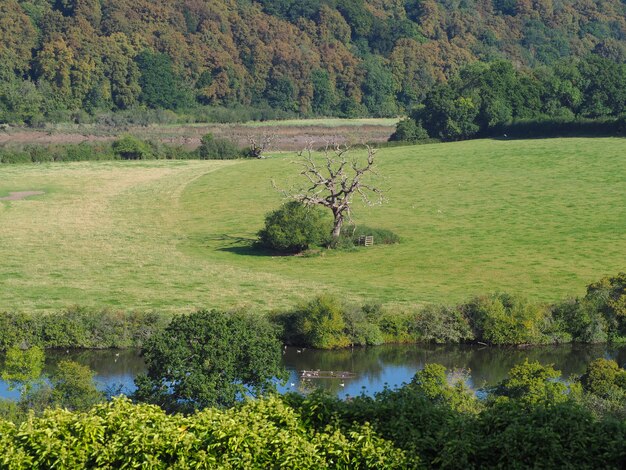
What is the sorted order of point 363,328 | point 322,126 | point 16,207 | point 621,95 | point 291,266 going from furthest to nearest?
point 322,126, point 621,95, point 16,207, point 291,266, point 363,328

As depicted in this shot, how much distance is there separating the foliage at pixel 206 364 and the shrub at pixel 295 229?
2025 cm

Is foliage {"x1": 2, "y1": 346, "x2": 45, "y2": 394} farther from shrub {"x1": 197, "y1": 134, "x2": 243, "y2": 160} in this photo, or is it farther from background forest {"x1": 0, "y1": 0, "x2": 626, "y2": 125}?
background forest {"x1": 0, "y1": 0, "x2": 626, "y2": 125}

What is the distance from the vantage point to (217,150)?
90.8 meters

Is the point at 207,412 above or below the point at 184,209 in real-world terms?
above

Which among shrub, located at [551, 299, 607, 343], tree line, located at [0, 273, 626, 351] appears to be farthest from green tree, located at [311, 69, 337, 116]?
shrub, located at [551, 299, 607, 343]

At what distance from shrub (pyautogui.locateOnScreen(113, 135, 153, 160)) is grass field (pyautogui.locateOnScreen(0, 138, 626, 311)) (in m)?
5.28

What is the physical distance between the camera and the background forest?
11994 cm

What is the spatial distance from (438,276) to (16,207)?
27984mm

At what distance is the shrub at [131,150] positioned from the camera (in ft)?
293

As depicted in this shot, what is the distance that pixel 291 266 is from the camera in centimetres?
4434

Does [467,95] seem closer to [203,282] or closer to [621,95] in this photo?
[621,95]

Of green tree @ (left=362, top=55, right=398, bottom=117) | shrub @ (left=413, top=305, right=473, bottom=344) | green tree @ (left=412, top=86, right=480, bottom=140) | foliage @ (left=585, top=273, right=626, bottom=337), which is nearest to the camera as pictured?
shrub @ (left=413, top=305, right=473, bottom=344)

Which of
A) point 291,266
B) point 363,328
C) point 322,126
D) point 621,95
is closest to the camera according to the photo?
point 363,328

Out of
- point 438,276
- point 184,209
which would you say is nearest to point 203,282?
point 438,276
